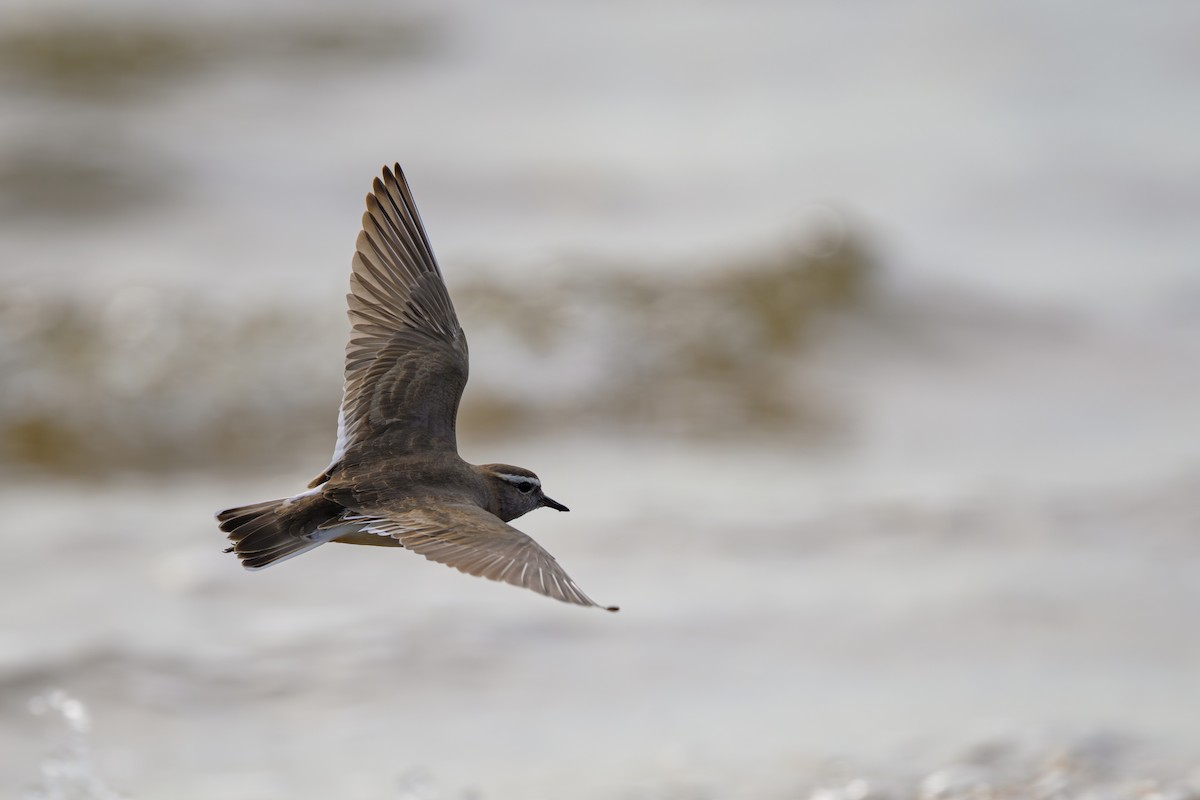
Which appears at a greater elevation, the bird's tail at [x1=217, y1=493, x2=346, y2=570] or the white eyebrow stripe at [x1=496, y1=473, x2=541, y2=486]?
the white eyebrow stripe at [x1=496, y1=473, x2=541, y2=486]

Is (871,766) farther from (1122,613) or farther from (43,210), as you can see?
(43,210)

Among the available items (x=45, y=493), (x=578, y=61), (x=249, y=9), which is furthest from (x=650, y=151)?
(x=45, y=493)

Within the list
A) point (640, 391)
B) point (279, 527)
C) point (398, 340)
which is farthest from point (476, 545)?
point (640, 391)

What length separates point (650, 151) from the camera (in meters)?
16.2

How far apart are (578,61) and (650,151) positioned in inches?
97.2

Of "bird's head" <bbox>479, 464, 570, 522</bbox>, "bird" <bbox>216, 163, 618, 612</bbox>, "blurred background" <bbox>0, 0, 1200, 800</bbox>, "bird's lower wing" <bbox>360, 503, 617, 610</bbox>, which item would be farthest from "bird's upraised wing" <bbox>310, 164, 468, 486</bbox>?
"blurred background" <bbox>0, 0, 1200, 800</bbox>

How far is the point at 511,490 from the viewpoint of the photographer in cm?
521

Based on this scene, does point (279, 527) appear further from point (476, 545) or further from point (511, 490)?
point (511, 490)

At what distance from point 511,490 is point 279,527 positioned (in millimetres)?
824

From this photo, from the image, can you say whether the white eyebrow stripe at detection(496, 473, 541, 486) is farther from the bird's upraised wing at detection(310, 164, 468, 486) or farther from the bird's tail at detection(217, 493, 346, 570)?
the bird's tail at detection(217, 493, 346, 570)

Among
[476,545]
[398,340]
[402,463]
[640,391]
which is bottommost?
[476,545]

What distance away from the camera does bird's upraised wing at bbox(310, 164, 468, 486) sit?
17.3ft

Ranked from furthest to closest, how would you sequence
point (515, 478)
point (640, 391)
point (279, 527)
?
point (640, 391), point (515, 478), point (279, 527)

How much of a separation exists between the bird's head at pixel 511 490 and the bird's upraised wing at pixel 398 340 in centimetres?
18
